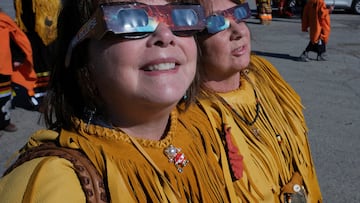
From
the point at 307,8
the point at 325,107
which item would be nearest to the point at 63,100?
the point at 325,107

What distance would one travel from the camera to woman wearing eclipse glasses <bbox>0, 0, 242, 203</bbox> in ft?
4.23

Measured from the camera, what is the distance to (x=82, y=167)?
4.27ft

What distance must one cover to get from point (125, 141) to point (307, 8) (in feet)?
27.9

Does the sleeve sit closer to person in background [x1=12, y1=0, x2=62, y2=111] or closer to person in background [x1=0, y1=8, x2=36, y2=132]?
person in background [x1=0, y1=8, x2=36, y2=132]

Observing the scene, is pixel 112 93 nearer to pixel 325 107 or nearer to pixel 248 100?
pixel 248 100

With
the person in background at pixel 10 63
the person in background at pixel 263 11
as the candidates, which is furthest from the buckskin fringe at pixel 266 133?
the person in background at pixel 263 11

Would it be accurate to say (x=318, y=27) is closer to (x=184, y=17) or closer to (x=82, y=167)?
(x=184, y=17)

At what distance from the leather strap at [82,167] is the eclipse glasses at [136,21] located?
0.94 ft

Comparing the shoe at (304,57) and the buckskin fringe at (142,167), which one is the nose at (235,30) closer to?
the buckskin fringe at (142,167)

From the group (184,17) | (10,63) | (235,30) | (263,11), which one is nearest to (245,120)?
(235,30)

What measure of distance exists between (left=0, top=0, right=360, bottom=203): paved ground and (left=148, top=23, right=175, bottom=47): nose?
301 cm

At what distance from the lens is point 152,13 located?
4.68 ft

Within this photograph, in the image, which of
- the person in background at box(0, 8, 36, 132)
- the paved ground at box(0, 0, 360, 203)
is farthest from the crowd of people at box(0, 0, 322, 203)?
the person in background at box(0, 8, 36, 132)

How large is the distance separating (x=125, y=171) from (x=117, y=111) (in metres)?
0.17
